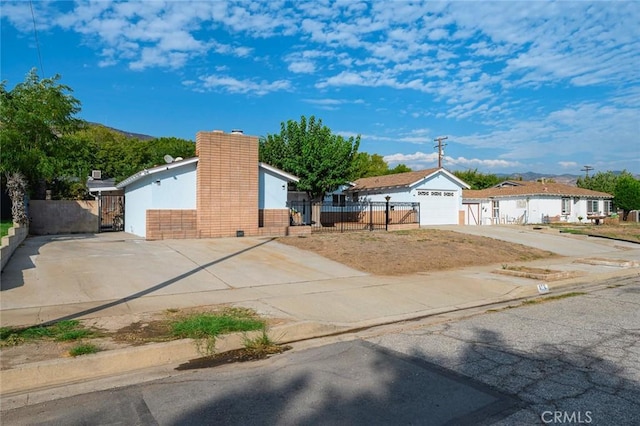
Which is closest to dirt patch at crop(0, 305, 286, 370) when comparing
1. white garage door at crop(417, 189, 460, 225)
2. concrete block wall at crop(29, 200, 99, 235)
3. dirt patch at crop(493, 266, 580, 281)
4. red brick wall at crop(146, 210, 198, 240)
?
dirt patch at crop(493, 266, 580, 281)

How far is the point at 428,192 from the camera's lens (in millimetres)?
33344

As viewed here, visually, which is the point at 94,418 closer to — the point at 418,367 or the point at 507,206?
the point at 418,367

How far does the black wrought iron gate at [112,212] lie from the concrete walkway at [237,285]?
366 inches

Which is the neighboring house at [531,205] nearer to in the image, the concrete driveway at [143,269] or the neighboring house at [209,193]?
the neighboring house at [209,193]

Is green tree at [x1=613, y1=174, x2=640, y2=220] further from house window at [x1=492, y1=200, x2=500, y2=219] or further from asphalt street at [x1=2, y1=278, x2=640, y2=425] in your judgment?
asphalt street at [x1=2, y1=278, x2=640, y2=425]

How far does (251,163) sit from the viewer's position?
20.0 m

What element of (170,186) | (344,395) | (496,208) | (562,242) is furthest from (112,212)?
(496,208)

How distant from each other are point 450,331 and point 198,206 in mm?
13948

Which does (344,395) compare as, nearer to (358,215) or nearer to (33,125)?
(33,125)

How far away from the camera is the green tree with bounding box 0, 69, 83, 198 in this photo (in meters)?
16.1

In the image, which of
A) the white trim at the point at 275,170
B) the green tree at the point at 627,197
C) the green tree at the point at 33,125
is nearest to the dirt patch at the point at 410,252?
the white trim at the point at 275,170

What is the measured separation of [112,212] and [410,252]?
1895 centimetres

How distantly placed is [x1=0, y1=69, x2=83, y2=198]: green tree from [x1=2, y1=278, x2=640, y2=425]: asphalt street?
14869mm

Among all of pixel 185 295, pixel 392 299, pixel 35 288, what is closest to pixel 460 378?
pixel 392 299
